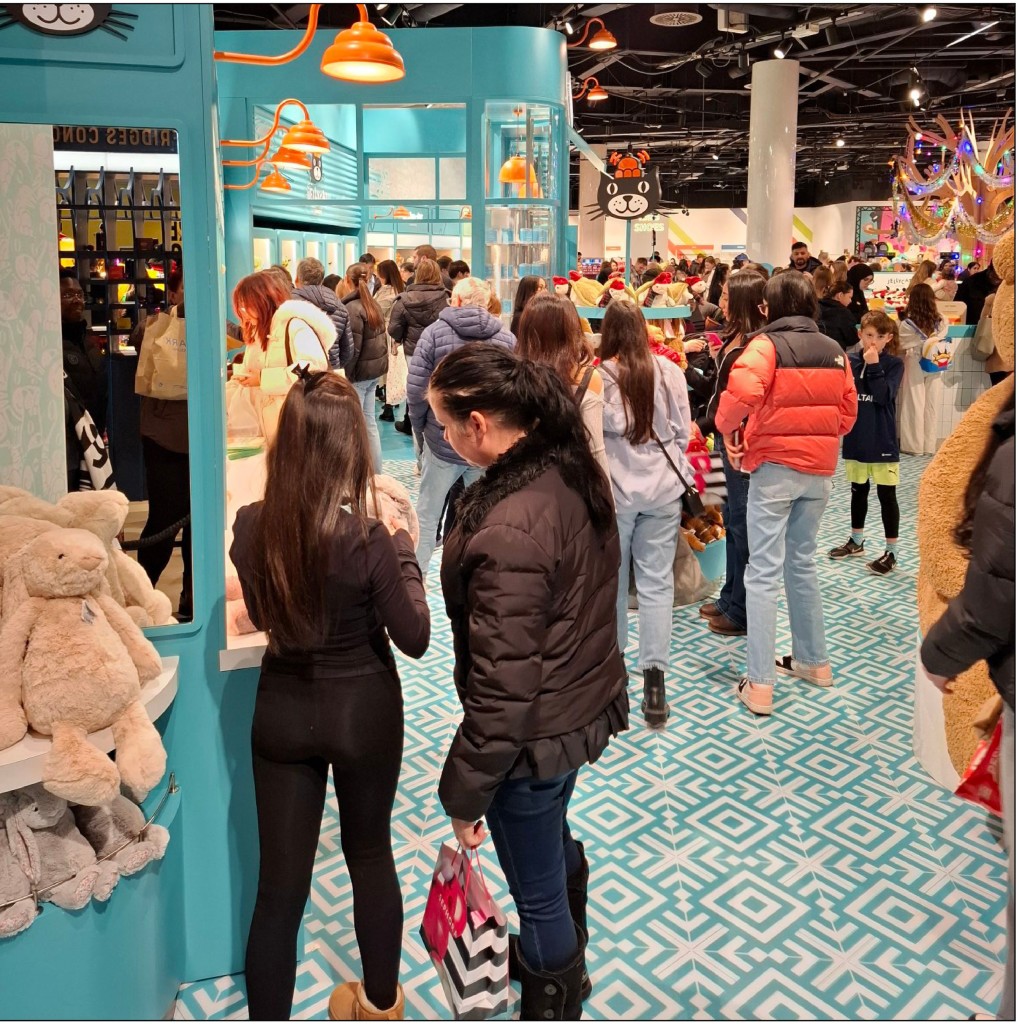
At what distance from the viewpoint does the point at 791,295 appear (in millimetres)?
4152

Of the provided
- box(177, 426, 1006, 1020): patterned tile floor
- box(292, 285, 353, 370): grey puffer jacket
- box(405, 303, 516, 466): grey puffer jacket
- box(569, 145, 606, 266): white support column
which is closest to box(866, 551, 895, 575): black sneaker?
box(177, 426, 1006, 1020): patterned tile floor

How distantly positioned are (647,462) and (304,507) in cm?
219

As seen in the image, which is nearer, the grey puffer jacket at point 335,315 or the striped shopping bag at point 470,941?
the striped shopping bag at point 470,941

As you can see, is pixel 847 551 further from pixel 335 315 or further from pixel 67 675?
pixel 67 675

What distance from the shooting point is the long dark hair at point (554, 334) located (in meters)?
3.89

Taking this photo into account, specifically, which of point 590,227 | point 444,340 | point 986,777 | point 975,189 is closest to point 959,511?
point 986,777

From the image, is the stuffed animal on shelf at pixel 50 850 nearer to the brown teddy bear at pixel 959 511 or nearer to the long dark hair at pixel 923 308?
the brown teddy bear at pixel 959 511

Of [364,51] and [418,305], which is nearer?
[364,51]

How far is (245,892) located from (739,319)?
3155 millimetres

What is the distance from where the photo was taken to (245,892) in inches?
105

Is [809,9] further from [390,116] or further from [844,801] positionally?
[844,801]

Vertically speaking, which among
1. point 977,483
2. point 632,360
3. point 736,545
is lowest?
point 736,545

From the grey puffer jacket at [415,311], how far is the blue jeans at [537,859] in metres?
5.54

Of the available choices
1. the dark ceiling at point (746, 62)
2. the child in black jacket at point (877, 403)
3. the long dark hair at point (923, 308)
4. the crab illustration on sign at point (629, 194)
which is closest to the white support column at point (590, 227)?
the dark ceiling at point (746, 62)
